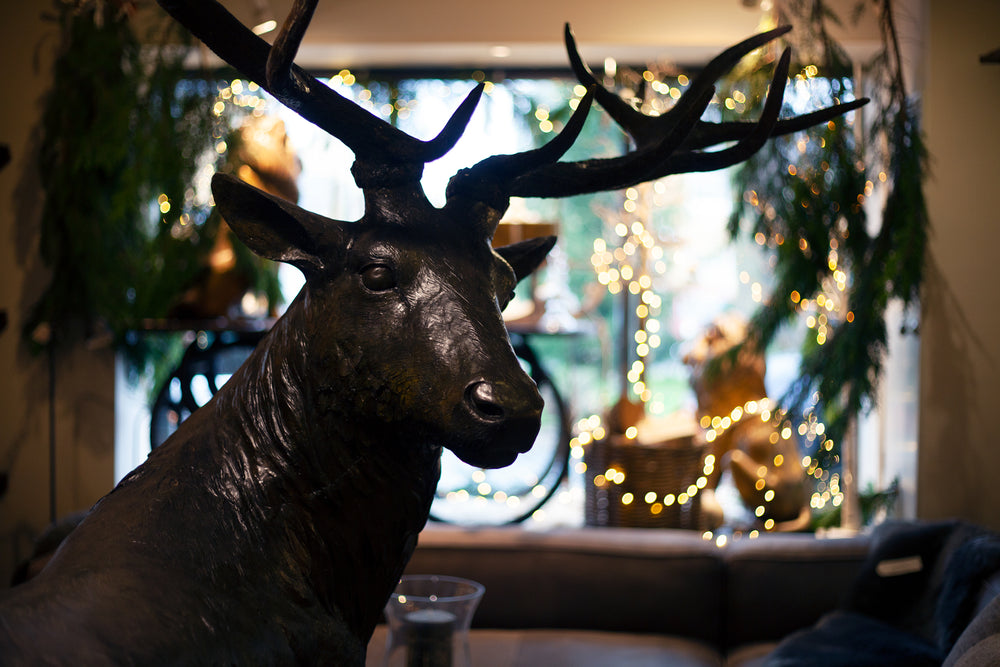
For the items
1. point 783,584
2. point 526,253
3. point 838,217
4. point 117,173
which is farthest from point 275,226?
point 117,173

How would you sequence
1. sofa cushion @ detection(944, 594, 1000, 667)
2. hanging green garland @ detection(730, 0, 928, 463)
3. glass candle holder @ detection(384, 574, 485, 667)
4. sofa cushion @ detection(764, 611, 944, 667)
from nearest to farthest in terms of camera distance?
sofa cushion @ detection(944, 594, 1000, 667)
glass candle holder @ detection(384, 574, 485, 667)
sofa cushion @ detection(764, 611, 944, 667)
hanging green garland @ detection(730, 0, 928, 463)

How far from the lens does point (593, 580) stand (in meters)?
2.41

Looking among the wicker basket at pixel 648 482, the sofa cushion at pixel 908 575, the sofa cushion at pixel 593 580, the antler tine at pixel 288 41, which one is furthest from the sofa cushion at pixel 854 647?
the antler tine at pixel 288 41

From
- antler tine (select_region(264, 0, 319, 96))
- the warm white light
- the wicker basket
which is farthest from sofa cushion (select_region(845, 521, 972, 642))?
the warm white light

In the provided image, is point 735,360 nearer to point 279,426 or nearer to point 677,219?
point 677,219

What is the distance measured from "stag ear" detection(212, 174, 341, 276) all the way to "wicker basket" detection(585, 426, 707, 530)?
212cm

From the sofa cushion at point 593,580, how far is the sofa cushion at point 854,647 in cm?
39

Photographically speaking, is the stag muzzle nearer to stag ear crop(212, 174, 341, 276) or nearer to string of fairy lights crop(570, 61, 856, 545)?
stag ear crop(212, 174, 341, 276)

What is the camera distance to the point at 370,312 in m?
0.93

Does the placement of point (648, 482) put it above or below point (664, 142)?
below

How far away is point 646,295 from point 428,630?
230cm

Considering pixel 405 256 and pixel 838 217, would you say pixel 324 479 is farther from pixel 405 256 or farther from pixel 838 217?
pixel 838 217

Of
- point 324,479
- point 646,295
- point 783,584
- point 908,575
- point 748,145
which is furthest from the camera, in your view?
point 646,295

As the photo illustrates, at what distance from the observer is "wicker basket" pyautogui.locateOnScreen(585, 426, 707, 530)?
9.50 ft
